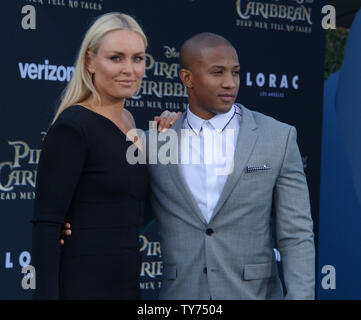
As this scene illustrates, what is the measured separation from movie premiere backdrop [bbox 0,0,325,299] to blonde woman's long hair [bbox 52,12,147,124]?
3.50ft

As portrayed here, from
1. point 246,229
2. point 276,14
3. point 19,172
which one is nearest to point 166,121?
point 246,229

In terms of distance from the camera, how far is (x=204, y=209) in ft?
7.66

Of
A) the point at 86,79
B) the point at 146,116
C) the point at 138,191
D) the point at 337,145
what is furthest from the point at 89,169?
the point at 337,145

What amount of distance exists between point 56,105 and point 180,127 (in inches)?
66.2

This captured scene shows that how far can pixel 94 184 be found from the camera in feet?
7.46

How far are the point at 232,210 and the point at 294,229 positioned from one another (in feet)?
0.82

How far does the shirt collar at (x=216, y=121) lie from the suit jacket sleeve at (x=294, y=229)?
0.87 feet

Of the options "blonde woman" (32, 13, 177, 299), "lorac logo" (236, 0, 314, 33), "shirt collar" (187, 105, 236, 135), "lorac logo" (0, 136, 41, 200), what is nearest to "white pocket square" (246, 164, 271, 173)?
"shirt collar" (187, 105, 236, 135)

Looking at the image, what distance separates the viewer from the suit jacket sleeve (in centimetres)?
227

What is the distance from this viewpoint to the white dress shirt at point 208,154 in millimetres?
2342

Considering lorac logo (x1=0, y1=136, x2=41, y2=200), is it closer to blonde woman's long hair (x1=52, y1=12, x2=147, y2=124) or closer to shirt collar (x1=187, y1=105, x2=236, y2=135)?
blonde woman's long hair (x1=52, y1=12, x2=147, y2=124)

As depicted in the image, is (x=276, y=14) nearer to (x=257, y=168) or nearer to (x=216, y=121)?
(x=216, y=121)

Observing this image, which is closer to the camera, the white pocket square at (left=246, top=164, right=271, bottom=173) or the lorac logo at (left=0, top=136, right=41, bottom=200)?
the white pocket square at (left=246, top=164, right=271, bottom=173)

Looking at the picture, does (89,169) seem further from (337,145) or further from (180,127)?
(337,145)
